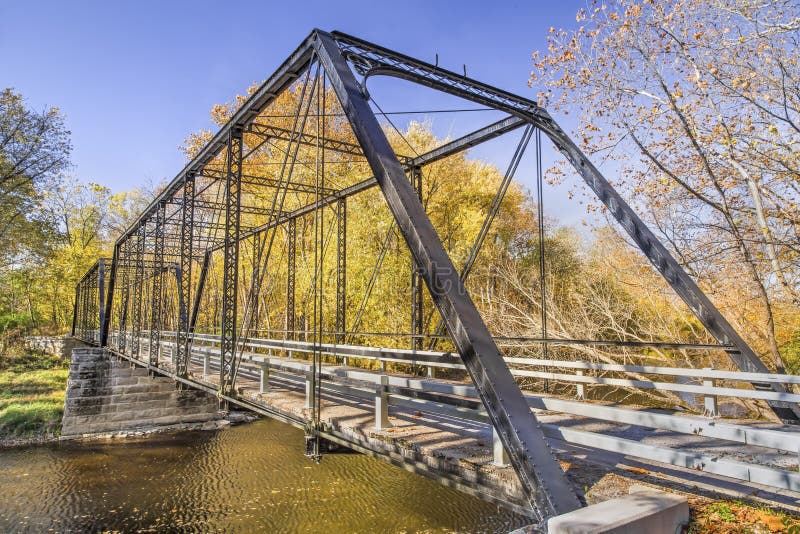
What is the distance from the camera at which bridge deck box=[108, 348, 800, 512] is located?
11.6 ft

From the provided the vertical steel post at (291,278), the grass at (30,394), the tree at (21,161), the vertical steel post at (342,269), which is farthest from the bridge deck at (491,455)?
the tree at (21,161)

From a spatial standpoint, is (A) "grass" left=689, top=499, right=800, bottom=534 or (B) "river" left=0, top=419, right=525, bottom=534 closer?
(A) "grass" left=689, top=499, right=800, bottom=534

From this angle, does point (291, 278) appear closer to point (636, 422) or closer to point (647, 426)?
point (647, 426)

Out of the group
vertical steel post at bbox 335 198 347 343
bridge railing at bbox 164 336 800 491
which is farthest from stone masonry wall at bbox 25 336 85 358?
bridge railing at bbox 164 336 800 491

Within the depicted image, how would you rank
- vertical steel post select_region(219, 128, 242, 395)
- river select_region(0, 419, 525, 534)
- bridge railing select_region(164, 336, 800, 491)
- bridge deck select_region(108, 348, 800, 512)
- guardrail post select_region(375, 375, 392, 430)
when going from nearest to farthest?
bridge railing select_region(164, 336, 800, 491) < bridge deck select_region(108, 348, 800, 512) < guardrail post select_region(375, 375, 392, 430) < vertical steel post select_region(219, 128, 242, 395) < river select_region(0, 419, 525, 534)

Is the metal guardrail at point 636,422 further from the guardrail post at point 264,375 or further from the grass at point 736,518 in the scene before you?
the guardrail post at point 264,375

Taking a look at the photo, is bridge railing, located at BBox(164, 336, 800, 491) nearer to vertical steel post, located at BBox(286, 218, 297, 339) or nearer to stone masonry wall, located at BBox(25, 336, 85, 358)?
vertical steel post, located at BBox(286, 218, 297, 339)

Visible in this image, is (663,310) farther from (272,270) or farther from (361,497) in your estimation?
(272,270)

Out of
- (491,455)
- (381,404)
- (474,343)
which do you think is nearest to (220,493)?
(381,404)

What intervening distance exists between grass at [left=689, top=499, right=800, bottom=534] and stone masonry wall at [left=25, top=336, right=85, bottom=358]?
35.9 m

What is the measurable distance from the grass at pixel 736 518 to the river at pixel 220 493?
620cm

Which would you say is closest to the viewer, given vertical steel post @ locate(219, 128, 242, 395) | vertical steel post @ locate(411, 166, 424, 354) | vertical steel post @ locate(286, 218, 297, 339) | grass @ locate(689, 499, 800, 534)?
grass @ locate(689, 499, 800, 534)

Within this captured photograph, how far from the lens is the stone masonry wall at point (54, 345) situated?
3109cm

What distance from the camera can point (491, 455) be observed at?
13.2 feet
